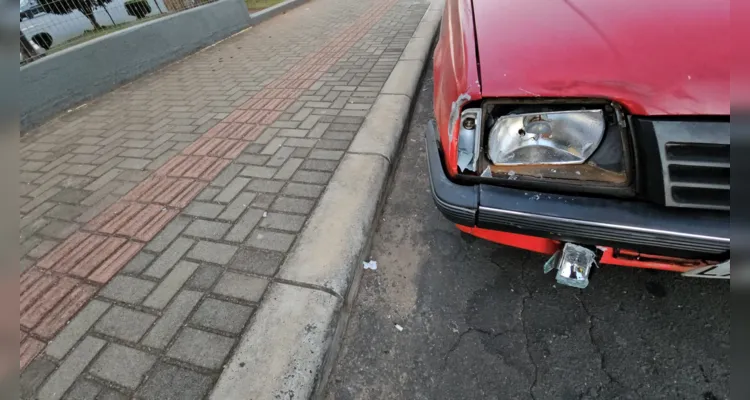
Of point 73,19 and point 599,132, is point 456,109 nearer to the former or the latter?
point 599,132

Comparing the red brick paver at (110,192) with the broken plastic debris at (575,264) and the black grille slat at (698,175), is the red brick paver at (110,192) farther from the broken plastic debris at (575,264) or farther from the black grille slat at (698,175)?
the black grille slat at (698,175)

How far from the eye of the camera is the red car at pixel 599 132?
1153 mm

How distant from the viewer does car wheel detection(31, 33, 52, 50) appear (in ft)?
14.9

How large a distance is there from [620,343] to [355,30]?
6387 mm

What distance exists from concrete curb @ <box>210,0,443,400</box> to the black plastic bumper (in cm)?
79

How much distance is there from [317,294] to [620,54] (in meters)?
1.66

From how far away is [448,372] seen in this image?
1632 millimetres

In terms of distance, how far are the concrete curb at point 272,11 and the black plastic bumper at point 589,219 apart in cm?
798

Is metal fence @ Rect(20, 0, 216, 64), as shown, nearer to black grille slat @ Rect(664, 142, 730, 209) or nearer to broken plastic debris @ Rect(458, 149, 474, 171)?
broken plastic debris @ Rect(458, 149, 474, 171)

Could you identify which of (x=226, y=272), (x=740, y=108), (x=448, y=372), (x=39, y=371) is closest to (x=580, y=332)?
(x=448, y=372)

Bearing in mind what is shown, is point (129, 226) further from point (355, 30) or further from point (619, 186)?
point (355, 30)

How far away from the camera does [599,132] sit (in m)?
1.32

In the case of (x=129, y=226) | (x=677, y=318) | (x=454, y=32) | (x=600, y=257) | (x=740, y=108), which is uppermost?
(x=454, y=32)

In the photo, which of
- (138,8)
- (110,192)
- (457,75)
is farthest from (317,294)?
(138,8)
